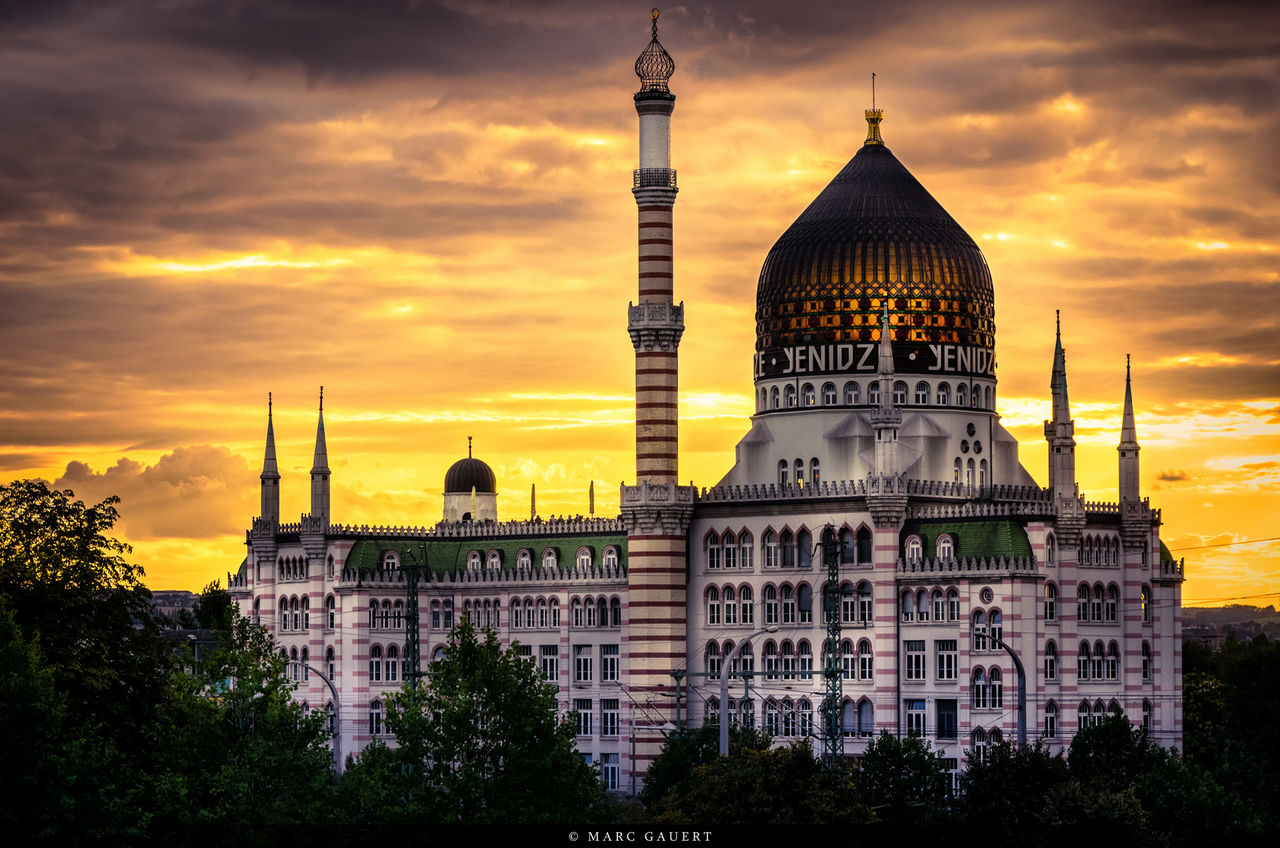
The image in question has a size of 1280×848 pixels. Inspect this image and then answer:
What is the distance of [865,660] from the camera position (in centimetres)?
14850

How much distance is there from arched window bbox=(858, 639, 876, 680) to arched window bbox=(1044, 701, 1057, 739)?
10.0 m

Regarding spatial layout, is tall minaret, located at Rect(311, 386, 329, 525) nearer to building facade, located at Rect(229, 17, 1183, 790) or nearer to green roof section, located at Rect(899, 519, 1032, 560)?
building facade, located at Rect(229, 17, 1183, 790)

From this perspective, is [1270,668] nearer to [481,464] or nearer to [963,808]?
[963,808]

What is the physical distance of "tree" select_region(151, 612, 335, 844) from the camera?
100m

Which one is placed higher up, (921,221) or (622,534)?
(921,221)

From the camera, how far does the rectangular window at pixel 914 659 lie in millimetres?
146625

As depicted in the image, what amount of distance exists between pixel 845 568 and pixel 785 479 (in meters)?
11.7

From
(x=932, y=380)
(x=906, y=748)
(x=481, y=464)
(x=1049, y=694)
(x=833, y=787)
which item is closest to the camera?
(x=833, y=787)

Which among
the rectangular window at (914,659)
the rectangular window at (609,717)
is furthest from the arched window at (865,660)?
the rectangular window at (609,717)

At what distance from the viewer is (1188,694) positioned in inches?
6634

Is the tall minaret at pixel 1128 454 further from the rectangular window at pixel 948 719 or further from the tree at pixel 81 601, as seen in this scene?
the tree at pixel 81 601

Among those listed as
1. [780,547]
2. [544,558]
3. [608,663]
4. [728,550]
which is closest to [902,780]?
[780,547]

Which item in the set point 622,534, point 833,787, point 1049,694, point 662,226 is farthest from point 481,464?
point 833,787

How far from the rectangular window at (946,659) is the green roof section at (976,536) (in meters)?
4.64
